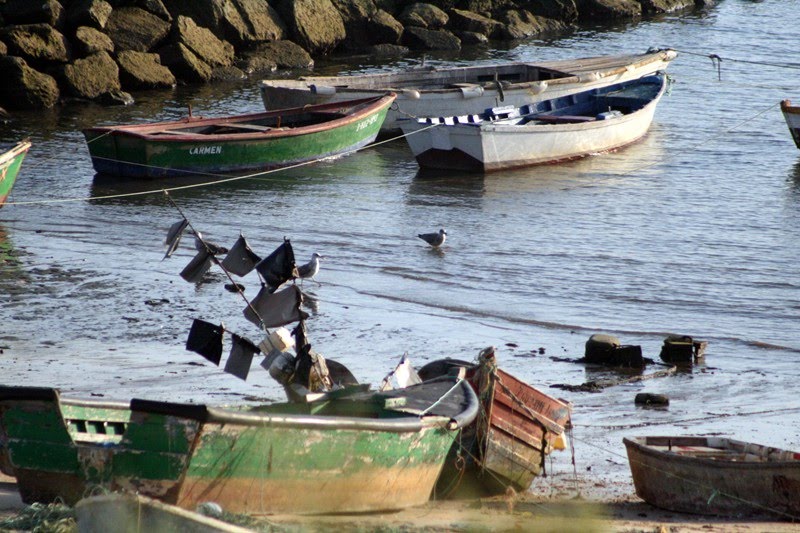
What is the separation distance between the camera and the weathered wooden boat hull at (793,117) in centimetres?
2358

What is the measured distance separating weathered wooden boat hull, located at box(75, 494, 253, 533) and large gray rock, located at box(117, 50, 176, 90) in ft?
77.4

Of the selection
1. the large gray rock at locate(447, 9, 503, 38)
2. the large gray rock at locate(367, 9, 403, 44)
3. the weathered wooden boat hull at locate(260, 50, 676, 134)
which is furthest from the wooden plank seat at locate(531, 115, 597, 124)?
the large gray rock at locate(447, 9, 503, 38)

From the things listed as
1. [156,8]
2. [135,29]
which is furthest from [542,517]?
[156,8]

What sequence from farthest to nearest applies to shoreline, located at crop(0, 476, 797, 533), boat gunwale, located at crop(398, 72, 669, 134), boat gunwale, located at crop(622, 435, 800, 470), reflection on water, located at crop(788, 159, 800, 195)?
reflection on water, located at crop(788, 159, 800, 195) < boat gunwale, located at crop(398, 72, 669, 134) < boat gunwale, located at crop(622, 435, 800, 470) < shoreline, located at crop(0, 476, 797, 533)

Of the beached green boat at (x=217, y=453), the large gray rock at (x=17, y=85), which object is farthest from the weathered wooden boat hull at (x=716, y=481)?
the large gray rock at (x=17, y=85)

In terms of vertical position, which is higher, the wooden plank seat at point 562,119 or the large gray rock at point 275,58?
the large gray rock at point 275,58

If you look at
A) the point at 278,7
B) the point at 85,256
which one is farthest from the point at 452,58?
the point at 85,256

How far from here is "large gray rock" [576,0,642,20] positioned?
4156 centimetres

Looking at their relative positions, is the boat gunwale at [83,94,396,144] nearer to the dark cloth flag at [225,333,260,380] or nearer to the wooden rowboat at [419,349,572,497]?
the dark cloth flag at [225,333,260,380]

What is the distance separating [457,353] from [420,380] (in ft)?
9.31

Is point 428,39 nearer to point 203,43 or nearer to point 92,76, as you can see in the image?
point 203,43

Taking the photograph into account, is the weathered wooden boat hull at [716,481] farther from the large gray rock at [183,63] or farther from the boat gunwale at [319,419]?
the large gray rock at [183,63]

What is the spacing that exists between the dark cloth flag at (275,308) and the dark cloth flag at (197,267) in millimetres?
581

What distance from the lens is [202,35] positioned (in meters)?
31.0
